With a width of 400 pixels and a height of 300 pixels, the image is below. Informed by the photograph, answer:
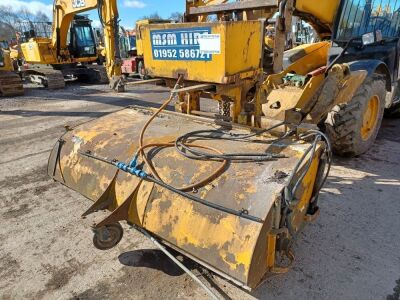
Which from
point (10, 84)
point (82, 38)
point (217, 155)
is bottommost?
point (10, 84)

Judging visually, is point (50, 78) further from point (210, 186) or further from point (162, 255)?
point (210, 186)

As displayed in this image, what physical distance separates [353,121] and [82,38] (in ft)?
41.1

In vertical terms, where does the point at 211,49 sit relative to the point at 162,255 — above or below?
above

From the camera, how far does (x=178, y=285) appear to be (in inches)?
100

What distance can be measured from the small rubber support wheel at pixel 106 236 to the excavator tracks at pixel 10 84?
413 inches

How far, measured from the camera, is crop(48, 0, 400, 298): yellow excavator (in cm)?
225

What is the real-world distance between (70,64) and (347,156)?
12169 millimetres

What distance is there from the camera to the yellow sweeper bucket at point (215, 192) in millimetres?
2150

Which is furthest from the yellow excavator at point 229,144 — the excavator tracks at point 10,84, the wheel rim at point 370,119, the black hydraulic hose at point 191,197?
the excavator tracks at point 10,84

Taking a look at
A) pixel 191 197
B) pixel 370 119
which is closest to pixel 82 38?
pixel 370 119

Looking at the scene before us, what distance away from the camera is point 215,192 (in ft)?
7.89

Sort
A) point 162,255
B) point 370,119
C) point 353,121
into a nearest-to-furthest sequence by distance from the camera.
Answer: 1. point 162,255
2. point 353,121
3. point 370,119

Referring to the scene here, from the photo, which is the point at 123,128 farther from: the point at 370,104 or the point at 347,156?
the point at 370,104

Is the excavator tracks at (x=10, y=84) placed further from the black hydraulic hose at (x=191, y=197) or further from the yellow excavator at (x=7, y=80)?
the black hydraulic hose at (x=191, y=197)
